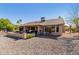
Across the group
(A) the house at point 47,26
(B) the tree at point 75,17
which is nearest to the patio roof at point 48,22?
(A) the house at point 47,26

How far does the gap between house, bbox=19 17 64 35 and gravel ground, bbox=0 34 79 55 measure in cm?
23

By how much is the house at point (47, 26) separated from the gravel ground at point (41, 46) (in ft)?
0.74

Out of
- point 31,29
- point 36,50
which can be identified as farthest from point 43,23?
point 36,50

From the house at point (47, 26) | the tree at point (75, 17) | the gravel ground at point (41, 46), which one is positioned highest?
the tree at point (75, 17)

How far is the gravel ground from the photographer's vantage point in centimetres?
563

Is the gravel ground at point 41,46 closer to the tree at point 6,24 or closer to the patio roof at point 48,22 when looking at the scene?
the tree at point 6,24

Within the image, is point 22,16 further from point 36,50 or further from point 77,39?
point 77,39

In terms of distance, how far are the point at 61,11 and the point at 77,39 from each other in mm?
Result: 950

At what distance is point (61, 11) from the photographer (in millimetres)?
5734

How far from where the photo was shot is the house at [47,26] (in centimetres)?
589

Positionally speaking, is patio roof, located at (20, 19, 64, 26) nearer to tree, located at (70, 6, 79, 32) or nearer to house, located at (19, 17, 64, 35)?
house, located at (19, 17, 64, 35)

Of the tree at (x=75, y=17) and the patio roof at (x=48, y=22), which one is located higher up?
the tree at (x=75, y=17)

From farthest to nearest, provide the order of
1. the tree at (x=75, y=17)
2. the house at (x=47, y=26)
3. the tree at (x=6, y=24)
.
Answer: the house at (x=47, y=26) → the tree at (x=6, y=24) → the tree at (x=75, y=17)

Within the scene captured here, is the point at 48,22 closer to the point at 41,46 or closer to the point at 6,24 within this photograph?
the point at 41,46
